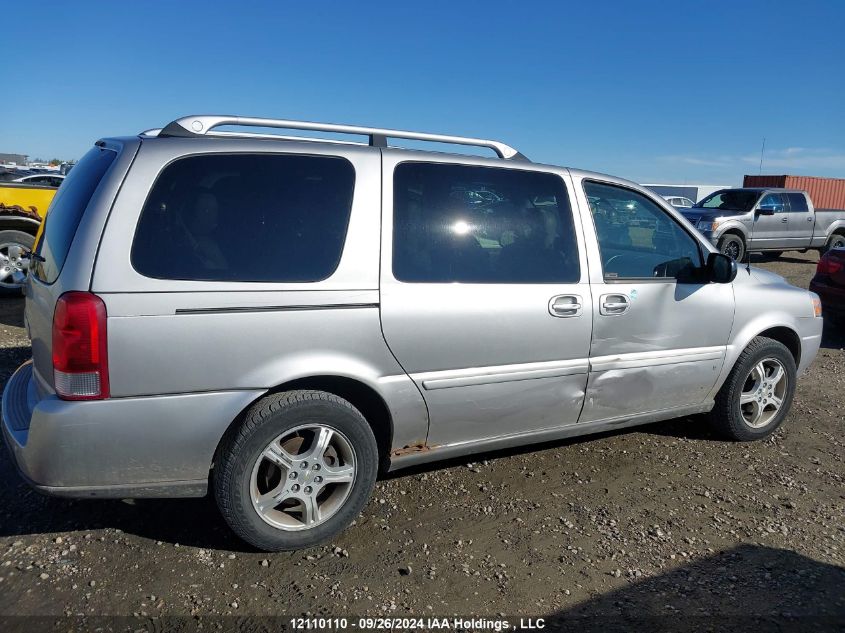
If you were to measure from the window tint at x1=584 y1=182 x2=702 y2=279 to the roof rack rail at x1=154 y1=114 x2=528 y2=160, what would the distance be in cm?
59

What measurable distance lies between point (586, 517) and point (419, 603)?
117cm

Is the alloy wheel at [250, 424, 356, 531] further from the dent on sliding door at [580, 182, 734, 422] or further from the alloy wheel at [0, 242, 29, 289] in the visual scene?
the alloy wheel at [0, 242, 29, 289]

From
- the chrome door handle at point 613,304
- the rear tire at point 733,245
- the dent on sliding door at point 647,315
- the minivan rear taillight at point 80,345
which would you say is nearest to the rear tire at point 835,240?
the rear tire at point 733,245

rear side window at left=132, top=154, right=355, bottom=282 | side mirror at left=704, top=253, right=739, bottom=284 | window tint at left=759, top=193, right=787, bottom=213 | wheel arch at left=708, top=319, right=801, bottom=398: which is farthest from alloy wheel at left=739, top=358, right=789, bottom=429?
window tint at left=759, top=193, right=787, bottom=213

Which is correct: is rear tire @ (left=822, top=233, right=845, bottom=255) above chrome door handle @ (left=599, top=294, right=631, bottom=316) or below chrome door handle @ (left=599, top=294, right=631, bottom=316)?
below

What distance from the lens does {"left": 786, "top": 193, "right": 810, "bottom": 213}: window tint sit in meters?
15.7

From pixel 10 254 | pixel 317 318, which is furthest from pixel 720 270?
pixel 10 254

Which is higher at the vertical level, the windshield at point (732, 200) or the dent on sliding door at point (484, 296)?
the windshield at point (732, 200)

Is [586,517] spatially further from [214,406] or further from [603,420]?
[214,406]

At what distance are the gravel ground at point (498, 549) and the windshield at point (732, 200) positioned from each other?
40.4ft

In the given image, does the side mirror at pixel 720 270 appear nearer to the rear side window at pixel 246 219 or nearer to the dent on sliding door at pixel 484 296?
the dent on sliding door at pixel 484 296

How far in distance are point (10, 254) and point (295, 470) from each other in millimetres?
7023

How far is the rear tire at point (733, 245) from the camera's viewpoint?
14.5 metres

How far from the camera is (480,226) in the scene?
343 cm
